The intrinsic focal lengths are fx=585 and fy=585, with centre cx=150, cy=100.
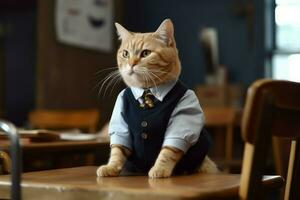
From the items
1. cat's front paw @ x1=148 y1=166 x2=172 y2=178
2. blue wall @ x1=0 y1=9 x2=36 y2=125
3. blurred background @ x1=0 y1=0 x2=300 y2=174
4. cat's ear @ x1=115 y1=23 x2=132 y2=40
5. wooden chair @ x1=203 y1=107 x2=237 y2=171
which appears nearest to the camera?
cat's front paw @ x1=148 y1=166 x2=172 y2=178

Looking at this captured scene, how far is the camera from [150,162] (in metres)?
1.31

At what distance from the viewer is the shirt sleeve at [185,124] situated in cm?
125

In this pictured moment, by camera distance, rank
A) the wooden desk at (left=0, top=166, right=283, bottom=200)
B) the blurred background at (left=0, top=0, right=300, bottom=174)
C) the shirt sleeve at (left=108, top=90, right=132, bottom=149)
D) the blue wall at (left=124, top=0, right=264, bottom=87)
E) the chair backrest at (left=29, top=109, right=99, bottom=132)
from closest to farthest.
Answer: the wooden desk at (left=0, top=166, right=283, bottom=200)
the shirt sleeve at (left=108, top=90, right=132, bottom=149)
the chair backrest at (left=29, top=109, right=99, bottom=132)
the blurred background at (left=0, top=0, right=300, bottom=174)
the blue wall at (left=124, top=0, right=264, bottom=87)

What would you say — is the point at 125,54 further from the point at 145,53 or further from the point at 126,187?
the point at 126,187

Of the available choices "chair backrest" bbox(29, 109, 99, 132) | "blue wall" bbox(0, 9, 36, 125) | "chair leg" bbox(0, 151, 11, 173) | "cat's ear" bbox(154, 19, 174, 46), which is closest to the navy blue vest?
"cat's ear" bbox(154, 19, 174, 46)

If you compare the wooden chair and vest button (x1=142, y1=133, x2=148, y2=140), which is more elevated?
vest button (x1=142, y1=133, x2=148, y2=140)

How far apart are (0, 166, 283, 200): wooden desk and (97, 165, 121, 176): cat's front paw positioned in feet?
0.06

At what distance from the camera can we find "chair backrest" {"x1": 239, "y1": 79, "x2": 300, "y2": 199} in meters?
0.97

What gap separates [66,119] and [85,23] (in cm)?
141

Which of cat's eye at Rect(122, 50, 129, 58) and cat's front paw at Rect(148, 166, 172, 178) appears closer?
cat's front paw at Rect(148, 166, 172, 178)

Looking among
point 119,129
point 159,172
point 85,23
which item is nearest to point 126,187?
point 159,172

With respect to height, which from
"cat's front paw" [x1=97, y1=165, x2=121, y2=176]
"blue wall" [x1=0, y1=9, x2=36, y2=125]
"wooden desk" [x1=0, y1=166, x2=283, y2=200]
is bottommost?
"blue wall" [x1=0, y1=9, x2=36, y2=125]

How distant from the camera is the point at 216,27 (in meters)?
5.11

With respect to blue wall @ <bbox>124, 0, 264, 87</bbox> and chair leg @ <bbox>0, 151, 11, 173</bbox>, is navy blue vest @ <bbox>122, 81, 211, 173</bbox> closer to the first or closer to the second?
chair leg @ <bbox>0, 151, 11, 173</bbox>
